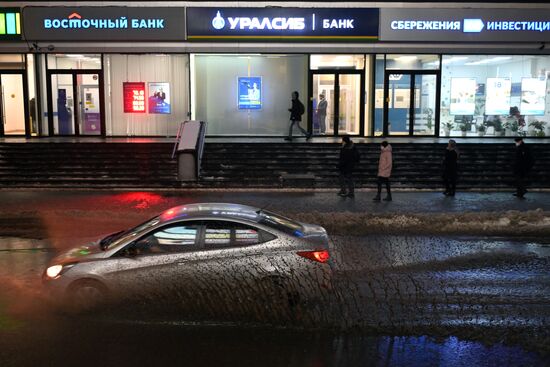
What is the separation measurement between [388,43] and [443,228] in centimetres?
1233

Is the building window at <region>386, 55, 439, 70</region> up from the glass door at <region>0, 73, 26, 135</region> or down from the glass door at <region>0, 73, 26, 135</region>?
up

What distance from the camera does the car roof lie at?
7355 mm

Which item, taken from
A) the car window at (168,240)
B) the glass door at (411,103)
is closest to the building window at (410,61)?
the glass door at (411,103)

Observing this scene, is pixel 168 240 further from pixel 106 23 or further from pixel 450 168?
pixel 106 23

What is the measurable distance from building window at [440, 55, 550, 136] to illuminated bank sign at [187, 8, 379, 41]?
4510 millimetres

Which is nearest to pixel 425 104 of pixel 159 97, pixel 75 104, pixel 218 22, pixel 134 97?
pixel 218 22

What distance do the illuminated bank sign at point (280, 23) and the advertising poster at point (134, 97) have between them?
3301 mm

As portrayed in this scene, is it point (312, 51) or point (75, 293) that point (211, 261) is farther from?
point (312, 51)

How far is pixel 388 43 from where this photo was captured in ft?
76.8

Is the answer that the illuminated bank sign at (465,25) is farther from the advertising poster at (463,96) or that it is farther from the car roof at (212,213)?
the car roof at (212,213)

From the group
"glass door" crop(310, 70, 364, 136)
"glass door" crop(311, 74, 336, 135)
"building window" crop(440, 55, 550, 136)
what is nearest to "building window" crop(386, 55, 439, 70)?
"building window" crop(440, 55, 550, 136)

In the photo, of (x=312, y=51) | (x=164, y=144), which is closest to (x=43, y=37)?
(x=164, y=144)

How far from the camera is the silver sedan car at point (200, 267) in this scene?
23.1 ft

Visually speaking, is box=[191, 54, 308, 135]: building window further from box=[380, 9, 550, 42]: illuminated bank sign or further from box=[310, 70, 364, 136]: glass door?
box=[380, 9, 550, 42]: illuminated bank sign
